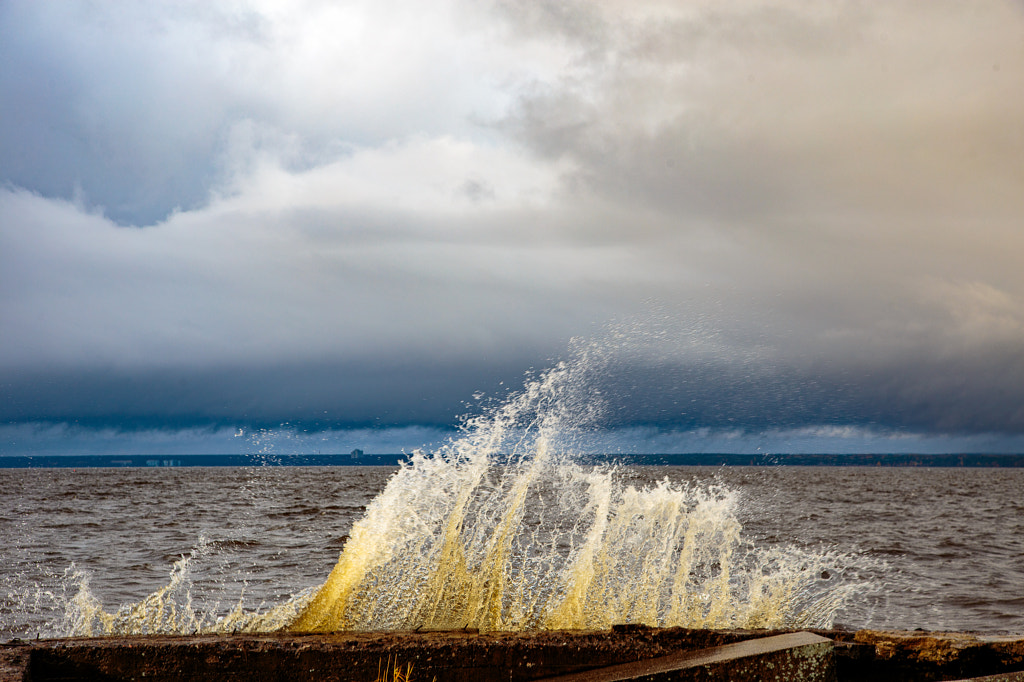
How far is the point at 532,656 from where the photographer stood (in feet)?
16.6

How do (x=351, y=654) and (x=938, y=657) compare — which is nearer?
(x=351, y=654)

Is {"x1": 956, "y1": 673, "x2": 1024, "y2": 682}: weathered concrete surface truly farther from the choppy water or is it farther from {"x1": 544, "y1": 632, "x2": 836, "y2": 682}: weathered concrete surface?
the choppy water

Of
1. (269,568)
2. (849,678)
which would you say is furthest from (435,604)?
(269,568)

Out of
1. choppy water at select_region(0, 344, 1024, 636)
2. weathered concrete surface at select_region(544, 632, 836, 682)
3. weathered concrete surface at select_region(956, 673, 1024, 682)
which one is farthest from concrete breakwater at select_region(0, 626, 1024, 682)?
choppy water at select_region(0, 344, 1024, 636)

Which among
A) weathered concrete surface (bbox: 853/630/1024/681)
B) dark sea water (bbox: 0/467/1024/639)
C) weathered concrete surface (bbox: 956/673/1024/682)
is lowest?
dark sea water (bbox: 0/467/1024/639)

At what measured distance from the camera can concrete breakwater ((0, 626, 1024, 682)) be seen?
4.42 metres

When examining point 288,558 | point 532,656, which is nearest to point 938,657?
point 532,656

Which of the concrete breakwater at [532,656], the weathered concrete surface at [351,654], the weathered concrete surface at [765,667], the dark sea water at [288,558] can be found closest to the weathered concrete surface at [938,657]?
the concrete breakwater at [532,656]

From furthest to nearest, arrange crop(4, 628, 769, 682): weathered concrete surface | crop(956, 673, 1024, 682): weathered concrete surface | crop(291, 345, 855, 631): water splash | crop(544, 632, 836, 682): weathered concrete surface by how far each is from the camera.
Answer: crop(291, 345, 855, 631): water splash → crop(4, 628, 769, 682): weathered concrete surface → crop(544, 632, 836, 682): weathered concrete surface → crop(956, 673, 1024, 682): weathered concrete surface

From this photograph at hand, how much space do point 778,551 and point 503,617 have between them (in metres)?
11.8

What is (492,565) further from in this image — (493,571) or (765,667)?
(765,667)

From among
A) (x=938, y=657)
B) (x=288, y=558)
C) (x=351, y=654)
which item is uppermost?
(x=351, y=654)

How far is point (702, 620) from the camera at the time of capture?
30.1 feet

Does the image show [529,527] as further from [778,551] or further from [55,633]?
[55,633]
